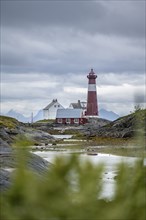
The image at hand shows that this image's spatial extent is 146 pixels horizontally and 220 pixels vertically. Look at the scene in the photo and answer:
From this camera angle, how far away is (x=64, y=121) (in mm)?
149125

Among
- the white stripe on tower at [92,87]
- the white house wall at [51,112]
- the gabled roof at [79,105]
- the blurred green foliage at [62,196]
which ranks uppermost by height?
the white stripe on tower at [92,87]

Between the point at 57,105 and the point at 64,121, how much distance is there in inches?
1193

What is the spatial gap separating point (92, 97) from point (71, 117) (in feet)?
37.0

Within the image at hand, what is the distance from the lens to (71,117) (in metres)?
148

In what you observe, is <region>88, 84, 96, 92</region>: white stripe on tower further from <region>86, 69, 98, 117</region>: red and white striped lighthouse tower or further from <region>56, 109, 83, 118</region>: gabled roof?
<region>56, 109, 83, 118</region>: gabled roof

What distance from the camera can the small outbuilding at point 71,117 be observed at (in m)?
147

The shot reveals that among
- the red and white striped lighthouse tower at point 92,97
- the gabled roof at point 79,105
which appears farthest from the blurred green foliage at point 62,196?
the gabled roof at point 79,105

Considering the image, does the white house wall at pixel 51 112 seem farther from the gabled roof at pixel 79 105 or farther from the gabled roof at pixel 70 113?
the gabled roof at pixel 70 113

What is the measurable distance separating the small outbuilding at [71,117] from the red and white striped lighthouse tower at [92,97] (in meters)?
2.17

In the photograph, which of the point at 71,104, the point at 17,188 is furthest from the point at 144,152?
the point at 71,104

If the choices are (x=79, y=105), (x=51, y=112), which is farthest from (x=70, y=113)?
(x=51, y=112)

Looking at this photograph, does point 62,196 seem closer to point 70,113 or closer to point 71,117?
point 71,117

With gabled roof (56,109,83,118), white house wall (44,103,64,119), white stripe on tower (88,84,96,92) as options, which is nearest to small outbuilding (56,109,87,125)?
gabled roof (56,109,83,118)

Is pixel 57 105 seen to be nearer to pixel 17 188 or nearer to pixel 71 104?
pixel 71 104
